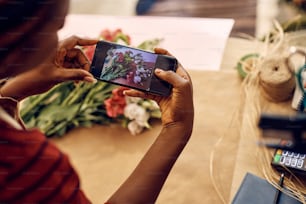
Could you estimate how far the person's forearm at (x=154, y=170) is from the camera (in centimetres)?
52

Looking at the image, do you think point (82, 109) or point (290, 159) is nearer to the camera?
point (290, 159)

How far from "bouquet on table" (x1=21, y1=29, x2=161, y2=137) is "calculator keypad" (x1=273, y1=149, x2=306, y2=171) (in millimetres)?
195

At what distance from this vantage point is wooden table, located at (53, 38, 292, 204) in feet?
2.26

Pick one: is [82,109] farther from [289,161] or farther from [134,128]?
[289,161]

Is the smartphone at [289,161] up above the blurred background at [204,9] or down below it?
below

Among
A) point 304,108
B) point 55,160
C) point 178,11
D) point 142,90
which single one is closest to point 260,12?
point 178,11

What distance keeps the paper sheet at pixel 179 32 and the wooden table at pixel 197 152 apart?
37mm

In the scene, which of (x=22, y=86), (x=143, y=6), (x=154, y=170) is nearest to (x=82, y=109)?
(x=22, y=86)

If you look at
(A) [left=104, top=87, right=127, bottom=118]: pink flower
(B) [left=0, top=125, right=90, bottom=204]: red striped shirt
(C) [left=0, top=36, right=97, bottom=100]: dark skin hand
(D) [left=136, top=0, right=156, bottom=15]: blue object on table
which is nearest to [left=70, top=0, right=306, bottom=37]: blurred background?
(D) [left=136, top=0, right=156, bottom=15]: blue object on table

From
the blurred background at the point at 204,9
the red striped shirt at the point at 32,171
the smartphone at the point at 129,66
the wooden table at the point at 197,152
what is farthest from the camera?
the blurred background at the point at 204,9

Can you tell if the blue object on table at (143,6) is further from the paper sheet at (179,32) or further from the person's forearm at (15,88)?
the person's forearm at (15,88)

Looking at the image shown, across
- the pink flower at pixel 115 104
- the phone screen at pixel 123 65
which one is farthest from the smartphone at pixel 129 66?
the pink flower at pixel 115 104

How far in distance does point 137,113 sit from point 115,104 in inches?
1.4

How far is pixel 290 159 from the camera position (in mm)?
652
